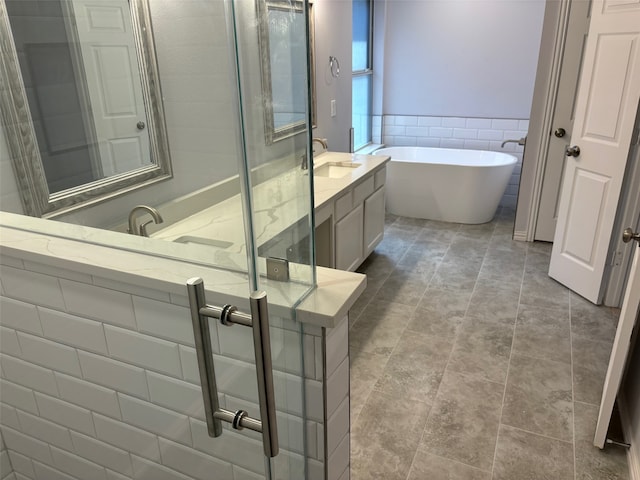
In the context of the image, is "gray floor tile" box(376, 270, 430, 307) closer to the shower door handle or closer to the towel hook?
the towel hook

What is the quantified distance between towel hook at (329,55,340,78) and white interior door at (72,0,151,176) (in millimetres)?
2158

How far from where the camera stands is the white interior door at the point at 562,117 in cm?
345

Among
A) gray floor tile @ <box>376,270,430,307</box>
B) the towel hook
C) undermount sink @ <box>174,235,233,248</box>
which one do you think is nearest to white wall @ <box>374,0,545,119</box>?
the towel hook

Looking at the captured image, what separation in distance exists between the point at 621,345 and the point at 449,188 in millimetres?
2823

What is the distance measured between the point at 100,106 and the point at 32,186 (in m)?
0.42

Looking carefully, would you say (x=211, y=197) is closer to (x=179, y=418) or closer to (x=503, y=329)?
(x=179, y=418)

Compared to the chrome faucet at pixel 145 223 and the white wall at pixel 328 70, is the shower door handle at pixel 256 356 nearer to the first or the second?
the chrome faucet at pixel 145 223

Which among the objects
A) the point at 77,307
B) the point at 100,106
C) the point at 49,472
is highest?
the point at 100,106

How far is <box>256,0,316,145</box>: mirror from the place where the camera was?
2.87 ft

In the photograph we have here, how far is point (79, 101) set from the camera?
1.84m

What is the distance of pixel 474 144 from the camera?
17.0ft

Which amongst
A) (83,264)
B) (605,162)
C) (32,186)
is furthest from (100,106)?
(605,162)

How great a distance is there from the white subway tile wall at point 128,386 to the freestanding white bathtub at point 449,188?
357cm

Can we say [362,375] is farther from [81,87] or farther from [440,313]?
[81,87]
